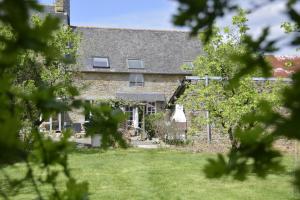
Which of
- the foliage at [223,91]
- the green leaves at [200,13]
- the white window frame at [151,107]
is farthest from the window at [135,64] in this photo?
the green leaves at [200,13]

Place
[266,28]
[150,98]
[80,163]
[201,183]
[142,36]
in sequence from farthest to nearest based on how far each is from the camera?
[142,36]
[150,98]
[80,163]
[201,183]
[266,28]

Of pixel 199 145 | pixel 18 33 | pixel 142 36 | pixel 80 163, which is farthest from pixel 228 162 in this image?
pixel 142 36

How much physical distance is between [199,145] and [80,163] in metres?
8.27

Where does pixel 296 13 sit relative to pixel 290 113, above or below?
above

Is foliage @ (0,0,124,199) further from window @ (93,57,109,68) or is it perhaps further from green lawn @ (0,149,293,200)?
window @ (93,57,109,68)

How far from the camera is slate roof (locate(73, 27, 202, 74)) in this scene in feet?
110

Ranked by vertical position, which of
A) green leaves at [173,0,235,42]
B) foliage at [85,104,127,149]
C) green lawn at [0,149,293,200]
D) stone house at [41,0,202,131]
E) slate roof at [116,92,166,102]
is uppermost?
stone house at [41,0,202,131]

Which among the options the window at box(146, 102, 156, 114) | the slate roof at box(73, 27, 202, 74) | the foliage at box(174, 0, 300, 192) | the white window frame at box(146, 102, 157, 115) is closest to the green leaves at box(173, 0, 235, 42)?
the foliage at box(174, 0, 300, 192)

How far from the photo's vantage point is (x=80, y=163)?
1448 centimetres

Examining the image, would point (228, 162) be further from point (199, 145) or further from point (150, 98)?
point (150, 98)

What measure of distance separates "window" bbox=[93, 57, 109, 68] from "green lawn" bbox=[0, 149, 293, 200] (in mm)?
17773

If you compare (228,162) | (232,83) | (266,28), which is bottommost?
(228,162)

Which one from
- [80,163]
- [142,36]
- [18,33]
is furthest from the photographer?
[142,36]

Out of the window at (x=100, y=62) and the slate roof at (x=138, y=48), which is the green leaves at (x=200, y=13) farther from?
the window at (x=100, y=62)
